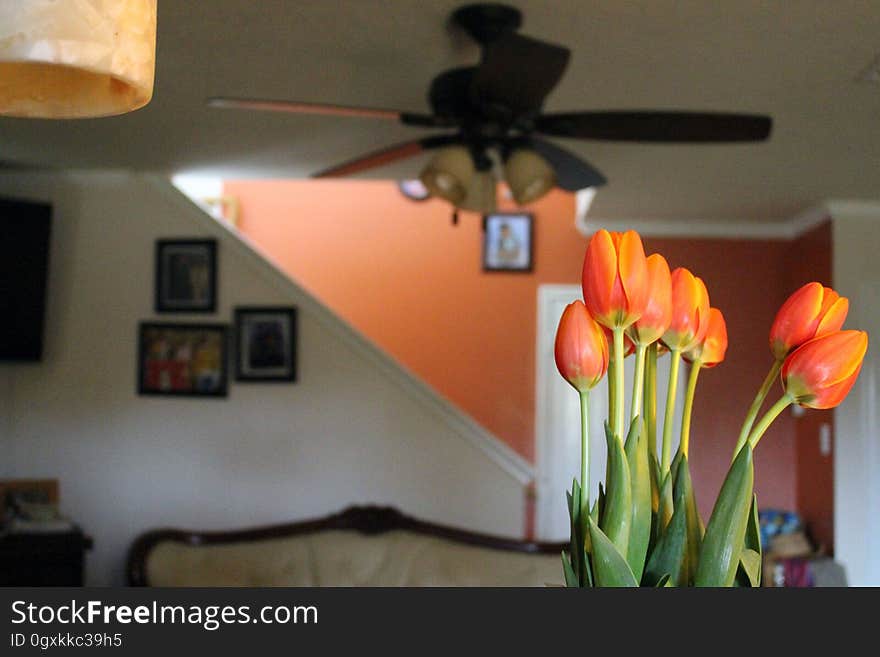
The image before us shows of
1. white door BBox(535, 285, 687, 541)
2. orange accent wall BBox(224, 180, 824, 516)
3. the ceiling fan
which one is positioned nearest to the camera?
the ceiling fan

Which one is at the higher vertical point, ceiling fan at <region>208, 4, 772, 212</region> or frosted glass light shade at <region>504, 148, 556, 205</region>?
ceiling fan at <region>208, 4, 772, 212</region>

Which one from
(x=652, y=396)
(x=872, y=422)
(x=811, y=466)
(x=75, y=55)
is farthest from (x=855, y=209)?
(x=811, y=466)

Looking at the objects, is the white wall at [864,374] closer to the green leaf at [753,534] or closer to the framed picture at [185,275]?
the green leaf at [753,534]

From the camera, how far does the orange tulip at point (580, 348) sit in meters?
0.64

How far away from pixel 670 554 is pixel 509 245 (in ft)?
18.3

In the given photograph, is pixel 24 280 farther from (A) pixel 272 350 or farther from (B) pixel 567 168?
(B) pixel 567 168

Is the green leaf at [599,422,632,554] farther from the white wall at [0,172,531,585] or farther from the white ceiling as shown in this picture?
the white wall at [0,172,531,585]

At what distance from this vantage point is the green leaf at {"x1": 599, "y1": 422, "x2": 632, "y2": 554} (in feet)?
2.13

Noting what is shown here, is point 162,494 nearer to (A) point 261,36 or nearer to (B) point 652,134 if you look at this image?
(A) point 261,36

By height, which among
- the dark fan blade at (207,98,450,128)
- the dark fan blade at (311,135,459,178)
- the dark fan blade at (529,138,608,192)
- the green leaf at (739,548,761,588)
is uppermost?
the dark fan blade at (207,98,450,128)

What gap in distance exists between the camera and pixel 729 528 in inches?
25.4

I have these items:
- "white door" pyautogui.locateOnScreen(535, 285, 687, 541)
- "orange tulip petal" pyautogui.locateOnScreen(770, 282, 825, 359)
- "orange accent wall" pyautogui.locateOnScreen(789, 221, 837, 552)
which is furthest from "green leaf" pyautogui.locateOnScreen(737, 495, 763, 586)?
"white door" pyautogui.locateOnScreen(535, 285, 687, 541)

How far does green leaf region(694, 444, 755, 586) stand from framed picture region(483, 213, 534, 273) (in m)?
5.58

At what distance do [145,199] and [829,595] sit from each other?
435cm
